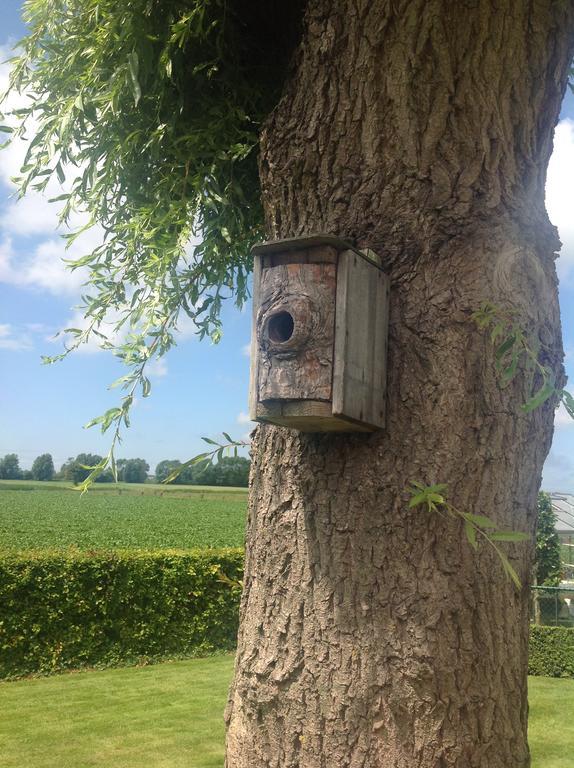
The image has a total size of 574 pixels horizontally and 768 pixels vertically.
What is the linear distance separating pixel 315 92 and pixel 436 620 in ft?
5.08

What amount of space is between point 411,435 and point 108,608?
8666 millimetres

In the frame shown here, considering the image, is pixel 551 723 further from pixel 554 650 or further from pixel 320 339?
pixel 320 339

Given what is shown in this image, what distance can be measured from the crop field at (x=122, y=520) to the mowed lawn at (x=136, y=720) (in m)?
7.26

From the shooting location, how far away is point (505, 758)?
6.66 feet

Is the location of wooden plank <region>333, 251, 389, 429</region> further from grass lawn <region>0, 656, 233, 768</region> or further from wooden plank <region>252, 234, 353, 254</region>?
grass lawn <region>0, 656, 233, 768</region>

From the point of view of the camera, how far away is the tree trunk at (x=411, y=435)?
6.40 ft

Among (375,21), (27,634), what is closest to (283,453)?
(375,21)

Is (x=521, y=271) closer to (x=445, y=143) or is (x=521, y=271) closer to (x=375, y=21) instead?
(x=445, y=143)

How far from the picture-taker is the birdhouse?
76.5 inches

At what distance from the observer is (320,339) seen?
1.98 metres

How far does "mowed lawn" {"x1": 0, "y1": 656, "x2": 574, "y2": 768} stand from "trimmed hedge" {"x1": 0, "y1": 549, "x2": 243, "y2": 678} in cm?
38

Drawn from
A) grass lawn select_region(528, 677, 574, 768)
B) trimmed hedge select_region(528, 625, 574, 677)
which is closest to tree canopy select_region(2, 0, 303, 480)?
grass lawn select_region(528, 677, 574, 768)

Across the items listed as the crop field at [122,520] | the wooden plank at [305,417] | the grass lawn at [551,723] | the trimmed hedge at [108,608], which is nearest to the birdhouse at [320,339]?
the wooden plank at [305,417]

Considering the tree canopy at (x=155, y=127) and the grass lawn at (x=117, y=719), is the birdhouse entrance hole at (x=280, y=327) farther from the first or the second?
the grass lawn at (x=117, y=719)
